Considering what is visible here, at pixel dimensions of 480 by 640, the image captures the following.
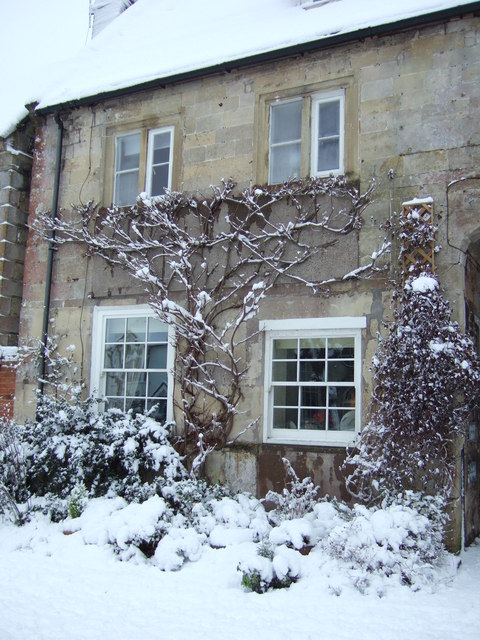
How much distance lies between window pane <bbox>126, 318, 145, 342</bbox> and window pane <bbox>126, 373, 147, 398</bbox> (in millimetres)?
494

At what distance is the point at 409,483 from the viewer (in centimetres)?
672

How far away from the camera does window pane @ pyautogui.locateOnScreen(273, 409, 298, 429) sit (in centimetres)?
778

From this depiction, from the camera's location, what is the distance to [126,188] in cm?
939

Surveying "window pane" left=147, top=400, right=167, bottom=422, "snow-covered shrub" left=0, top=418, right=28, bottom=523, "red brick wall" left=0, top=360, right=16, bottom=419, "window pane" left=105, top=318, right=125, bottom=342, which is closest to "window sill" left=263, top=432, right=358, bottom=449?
"window pane" left=147, top=400, right=167, bottom=422

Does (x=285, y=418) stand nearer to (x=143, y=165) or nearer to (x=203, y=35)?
(x=143, y=165)

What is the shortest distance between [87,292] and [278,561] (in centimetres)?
513

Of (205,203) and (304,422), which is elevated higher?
(205,203)

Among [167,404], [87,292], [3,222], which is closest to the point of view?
[167,404]

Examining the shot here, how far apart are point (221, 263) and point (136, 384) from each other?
2076 millimetres

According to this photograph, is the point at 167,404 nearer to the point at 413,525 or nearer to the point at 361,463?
the point at 361,463

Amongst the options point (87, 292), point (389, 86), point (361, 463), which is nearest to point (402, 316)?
point (361, 463)

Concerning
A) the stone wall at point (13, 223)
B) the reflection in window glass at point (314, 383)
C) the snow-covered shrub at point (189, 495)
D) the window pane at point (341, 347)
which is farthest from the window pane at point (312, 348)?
the stone wall at point (13, 223)

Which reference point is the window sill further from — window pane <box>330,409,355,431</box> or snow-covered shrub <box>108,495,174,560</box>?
snow-covered shrub <box>108,495,174,560</box>

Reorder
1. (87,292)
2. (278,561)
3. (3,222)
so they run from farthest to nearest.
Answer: (3,222), (87,292), (278,561)
